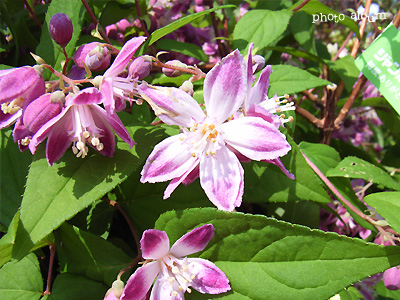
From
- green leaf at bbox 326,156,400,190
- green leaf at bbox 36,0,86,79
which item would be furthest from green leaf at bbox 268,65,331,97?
green leaf at bbox 36,0,86,79

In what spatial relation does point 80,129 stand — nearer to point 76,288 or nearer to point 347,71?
point 76,288

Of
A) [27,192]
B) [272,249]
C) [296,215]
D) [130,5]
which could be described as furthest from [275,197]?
[130,5]

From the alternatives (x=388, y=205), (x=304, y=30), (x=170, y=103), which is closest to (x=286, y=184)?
(x=388, y=205)

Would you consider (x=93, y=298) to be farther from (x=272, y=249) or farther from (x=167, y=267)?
(x=272, y=249)

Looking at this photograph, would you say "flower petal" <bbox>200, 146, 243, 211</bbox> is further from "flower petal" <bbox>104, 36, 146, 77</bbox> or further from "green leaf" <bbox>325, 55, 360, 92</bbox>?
"green leaf" <bbox>325, 55, 360, 92</bbox>

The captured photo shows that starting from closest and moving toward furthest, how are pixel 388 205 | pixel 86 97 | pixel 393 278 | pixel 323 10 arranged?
pixel 86 97 < pixel 388 205 < pixel 393 278 < pixel 323 10

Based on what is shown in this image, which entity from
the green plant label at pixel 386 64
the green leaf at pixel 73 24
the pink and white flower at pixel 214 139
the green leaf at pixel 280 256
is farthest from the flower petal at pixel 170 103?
the green plant label at pixel 386 64

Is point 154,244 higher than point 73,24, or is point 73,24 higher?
point 73,24
